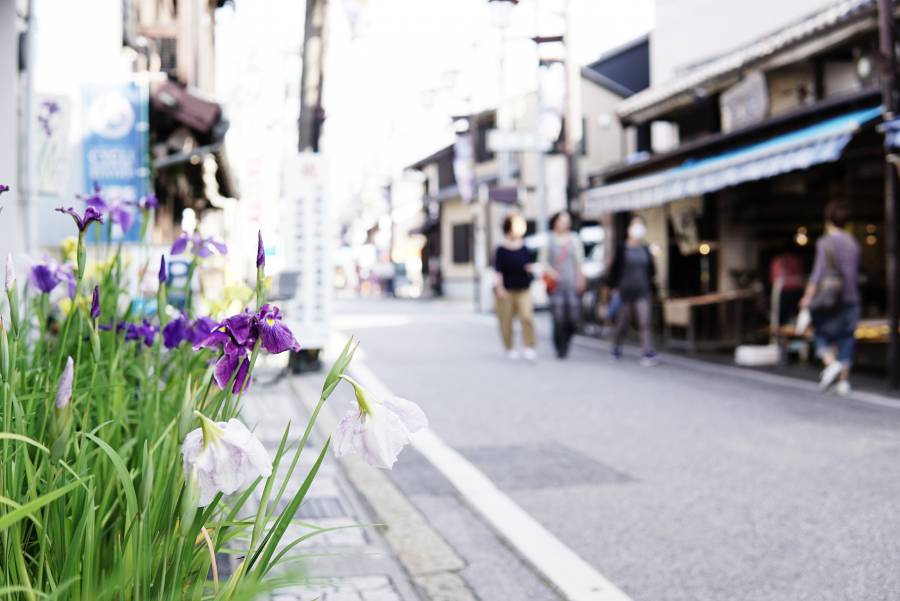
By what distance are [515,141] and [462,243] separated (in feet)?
79.0

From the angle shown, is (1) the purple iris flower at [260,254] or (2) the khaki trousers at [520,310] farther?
(2) the khaki trousers at [520,310]

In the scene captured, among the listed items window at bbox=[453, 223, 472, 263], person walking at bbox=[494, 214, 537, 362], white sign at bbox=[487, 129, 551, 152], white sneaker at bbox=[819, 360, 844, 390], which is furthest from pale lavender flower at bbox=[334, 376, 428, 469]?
window at bbox=[453, 223, 472, 263]

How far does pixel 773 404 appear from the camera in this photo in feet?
28.3

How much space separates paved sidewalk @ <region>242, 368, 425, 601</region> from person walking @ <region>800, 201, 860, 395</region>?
5118 mm

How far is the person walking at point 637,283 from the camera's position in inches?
496

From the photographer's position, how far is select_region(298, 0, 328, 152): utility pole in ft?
36.1

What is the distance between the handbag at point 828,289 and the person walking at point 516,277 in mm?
3889

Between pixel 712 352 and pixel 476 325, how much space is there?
6489 millimetres

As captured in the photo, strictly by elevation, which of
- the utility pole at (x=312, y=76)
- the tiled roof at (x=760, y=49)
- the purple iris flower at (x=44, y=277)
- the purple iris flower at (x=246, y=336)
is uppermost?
the tiled roof at (x=760, y=49)

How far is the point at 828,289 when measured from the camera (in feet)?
30.3

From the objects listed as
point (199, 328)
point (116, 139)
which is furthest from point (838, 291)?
point (116, 139)

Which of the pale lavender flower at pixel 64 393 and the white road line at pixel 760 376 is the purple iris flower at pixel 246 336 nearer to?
the pale lavender flower at pixel 64 393

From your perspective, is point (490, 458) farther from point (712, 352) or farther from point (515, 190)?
point (515, 190)

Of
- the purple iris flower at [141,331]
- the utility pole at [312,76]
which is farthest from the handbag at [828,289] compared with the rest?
the purple iris flower at [141,331]
